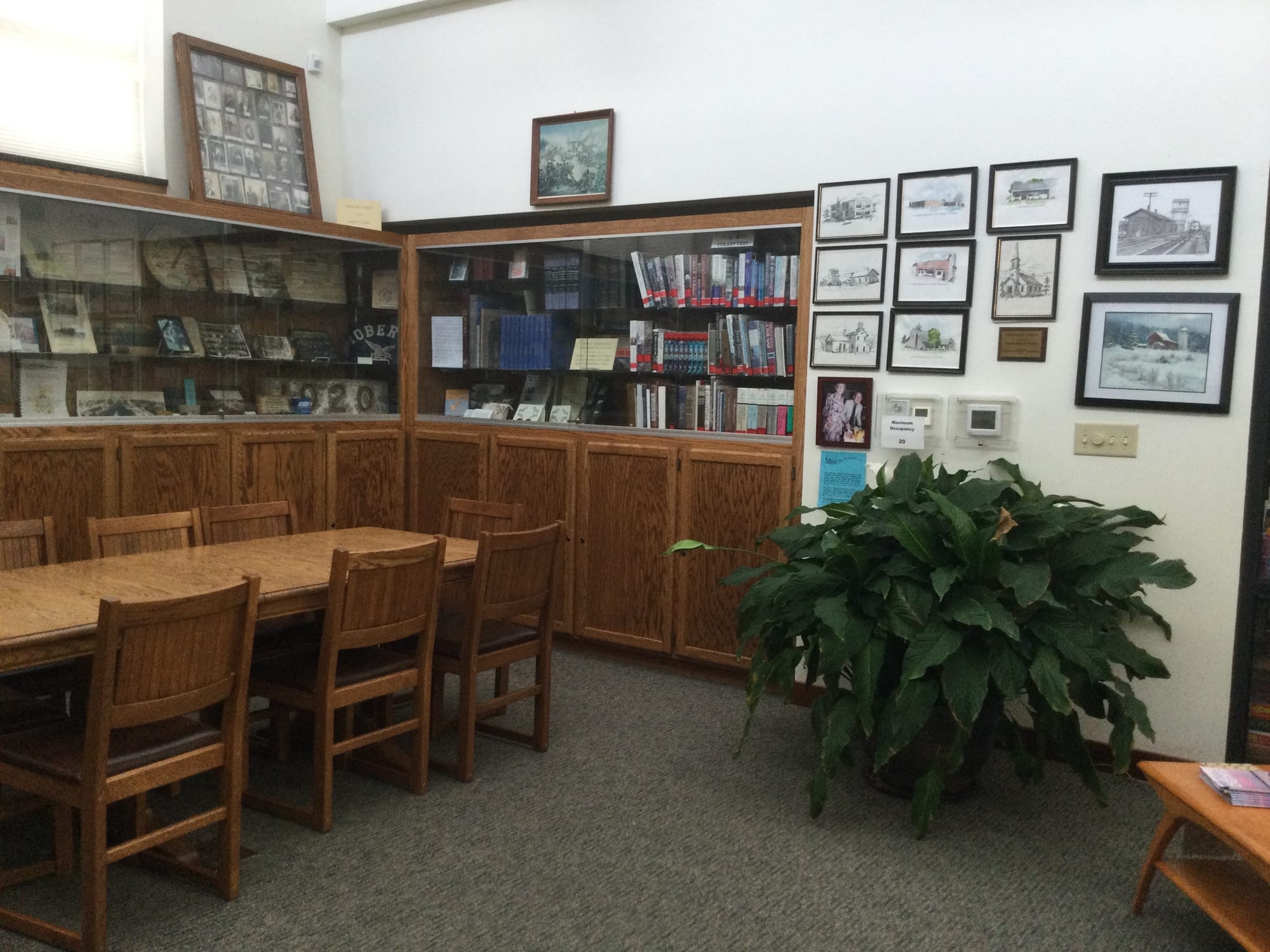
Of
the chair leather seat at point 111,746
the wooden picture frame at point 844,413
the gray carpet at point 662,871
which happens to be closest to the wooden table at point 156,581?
the chair leather seat at point 111,746

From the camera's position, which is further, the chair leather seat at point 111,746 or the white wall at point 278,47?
the white wall at point 278,47

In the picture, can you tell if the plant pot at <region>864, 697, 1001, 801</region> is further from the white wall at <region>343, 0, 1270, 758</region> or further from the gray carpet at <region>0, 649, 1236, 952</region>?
the white wall at <region>343, 0, 1270, 758</region>

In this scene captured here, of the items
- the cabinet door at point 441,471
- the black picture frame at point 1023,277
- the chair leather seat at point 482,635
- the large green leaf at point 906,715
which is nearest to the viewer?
the large green leaf at point 906,715

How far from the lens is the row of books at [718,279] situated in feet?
14.6

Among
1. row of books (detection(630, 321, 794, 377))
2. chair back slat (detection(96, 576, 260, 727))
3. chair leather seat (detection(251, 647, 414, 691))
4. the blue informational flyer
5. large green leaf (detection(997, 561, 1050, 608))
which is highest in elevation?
row of books (detection(630, 321, 794, 377))

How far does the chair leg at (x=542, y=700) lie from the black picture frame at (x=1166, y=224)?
2444 mm

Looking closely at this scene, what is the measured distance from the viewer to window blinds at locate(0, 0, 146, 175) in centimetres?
442

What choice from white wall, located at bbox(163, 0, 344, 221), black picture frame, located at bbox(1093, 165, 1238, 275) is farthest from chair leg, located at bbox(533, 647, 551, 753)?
white wall, located at bbox(163, 0, 344, 221)

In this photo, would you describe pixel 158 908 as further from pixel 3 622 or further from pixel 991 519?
pixel 991 519

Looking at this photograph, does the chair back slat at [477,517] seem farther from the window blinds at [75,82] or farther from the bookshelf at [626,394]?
the window blinds at [75,82]

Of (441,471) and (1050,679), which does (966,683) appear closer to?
(1050,679)

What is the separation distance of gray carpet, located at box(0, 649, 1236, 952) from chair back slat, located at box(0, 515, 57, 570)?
3.02 ft

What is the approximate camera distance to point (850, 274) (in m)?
4.17

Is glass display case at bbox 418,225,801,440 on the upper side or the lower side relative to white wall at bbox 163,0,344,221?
lower
